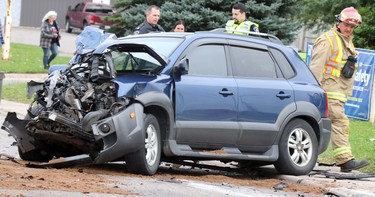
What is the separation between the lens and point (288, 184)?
11.1m

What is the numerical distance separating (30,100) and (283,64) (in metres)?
9.18

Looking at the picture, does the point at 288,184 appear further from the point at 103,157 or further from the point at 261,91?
the point at 103,157

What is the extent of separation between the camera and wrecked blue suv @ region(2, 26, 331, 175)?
33.0 feet

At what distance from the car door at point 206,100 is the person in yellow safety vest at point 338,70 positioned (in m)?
1.72

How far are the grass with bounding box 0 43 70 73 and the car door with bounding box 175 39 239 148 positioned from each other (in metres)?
15.8

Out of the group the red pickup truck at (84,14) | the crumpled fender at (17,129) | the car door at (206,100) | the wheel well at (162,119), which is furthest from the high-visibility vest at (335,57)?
the red pickup truck at (84,14)

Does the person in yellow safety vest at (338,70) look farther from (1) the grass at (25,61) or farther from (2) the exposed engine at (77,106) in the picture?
(1) the grass at (25,61)

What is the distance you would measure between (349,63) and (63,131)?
14.2 feet

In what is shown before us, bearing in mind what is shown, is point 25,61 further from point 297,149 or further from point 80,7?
point 80,7

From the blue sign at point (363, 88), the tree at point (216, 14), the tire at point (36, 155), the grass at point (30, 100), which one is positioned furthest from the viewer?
the tree at point (216, 14)

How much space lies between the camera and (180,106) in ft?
35.0

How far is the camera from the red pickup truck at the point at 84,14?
5162cm

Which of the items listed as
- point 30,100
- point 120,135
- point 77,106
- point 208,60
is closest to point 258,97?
point 208,60

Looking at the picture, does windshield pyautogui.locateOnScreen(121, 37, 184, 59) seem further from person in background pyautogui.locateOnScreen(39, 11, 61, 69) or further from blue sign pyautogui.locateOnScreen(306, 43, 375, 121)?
person in background pyautogui.locateOnScreen(39, 11, 61, 69)
